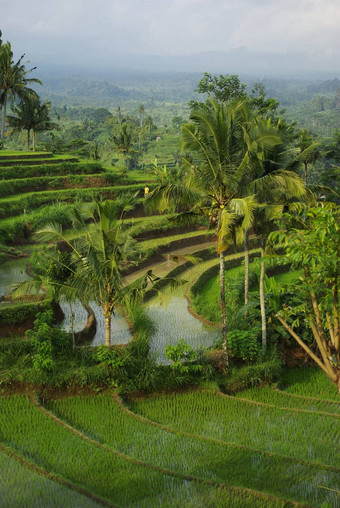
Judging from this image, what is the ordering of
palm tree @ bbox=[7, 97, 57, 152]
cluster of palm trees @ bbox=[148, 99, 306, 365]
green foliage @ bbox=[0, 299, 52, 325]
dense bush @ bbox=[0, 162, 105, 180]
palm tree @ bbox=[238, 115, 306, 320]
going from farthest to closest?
palm tree @ bbox=[7, 97, 57, 152]
dense bush @ bbox=[0, 162, 105, 180]
green foliage @ bbox=[0, 299, 52, 325]
palm tree @ bbox=[238, 115, 306, 320]
cluster of palm trees @ bbox=[148, 99, 306, 365]

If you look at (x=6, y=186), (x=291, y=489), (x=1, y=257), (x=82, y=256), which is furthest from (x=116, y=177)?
(x=291, y=489)

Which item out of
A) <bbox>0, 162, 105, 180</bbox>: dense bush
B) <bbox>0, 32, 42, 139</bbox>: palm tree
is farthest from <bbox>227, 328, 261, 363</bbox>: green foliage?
<bbox>0, 32, 42, 139</bbox>: palm tree

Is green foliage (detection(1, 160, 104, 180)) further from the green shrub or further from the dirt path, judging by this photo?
the green shrub

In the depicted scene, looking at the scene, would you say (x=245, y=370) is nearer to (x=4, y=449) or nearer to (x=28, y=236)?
(x=4, y=449)

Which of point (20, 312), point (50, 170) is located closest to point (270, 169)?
point (20, 312)

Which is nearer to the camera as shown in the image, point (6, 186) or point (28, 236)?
point (28, 236)

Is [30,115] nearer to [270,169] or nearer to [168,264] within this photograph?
[168,264]
